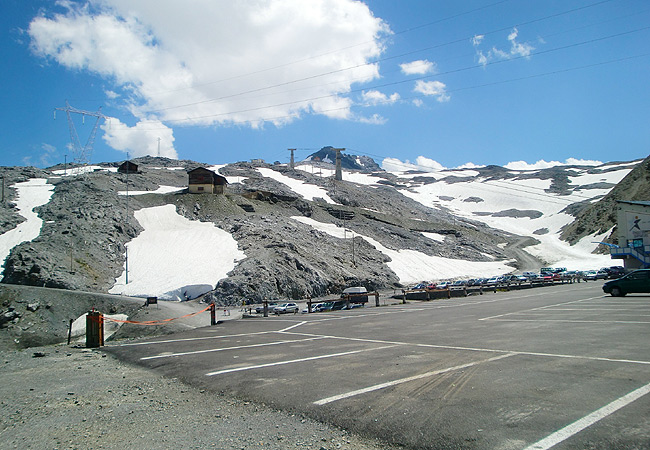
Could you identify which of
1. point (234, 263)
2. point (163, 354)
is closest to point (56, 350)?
point (163, 354)

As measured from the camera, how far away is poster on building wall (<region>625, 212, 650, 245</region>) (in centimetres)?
5196

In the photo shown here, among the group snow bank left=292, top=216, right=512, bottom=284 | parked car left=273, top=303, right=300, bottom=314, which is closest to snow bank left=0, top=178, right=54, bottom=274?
parked car left=273, top=303, right=300, bottom=314

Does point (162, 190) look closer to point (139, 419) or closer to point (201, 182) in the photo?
point (201, 182)

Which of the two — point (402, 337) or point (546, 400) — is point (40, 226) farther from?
point (546, 400)

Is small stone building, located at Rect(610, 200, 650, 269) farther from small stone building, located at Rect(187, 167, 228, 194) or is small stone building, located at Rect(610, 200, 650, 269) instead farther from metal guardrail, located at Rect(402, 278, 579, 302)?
small stone building, located at Rect(187, 167, 228, 194)

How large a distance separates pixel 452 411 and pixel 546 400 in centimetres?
147

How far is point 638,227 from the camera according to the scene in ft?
174

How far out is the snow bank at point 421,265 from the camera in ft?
216

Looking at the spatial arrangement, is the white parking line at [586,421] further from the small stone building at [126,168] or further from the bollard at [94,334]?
the small stone building at [126,168]

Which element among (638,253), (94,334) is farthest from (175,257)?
A: (638,253)

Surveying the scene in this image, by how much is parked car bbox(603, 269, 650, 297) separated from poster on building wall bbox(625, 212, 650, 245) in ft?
108

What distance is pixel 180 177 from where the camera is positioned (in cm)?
9875

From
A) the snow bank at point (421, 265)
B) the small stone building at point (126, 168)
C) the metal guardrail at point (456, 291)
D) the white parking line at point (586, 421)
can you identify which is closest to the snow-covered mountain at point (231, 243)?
the snow bank at point (421, 265)

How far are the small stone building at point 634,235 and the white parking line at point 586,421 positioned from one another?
2171 inches
